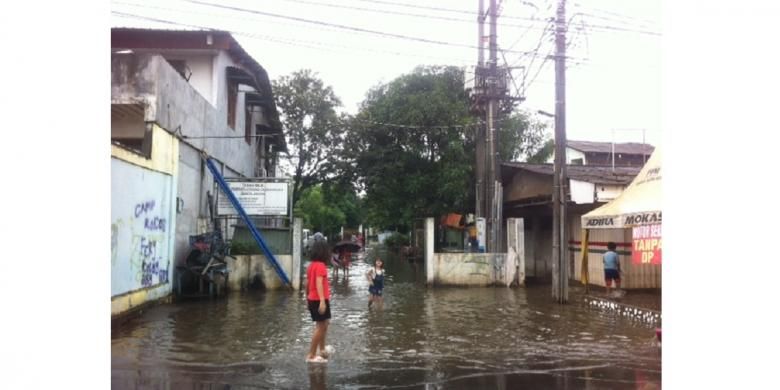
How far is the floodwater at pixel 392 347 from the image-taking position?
6.56 m

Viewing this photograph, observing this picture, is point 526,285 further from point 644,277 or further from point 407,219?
point 407,219

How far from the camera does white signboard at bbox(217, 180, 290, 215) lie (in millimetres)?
16078

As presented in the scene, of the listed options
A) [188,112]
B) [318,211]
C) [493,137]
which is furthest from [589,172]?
[318,211]

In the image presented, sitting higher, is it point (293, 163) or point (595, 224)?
point (293, 163)

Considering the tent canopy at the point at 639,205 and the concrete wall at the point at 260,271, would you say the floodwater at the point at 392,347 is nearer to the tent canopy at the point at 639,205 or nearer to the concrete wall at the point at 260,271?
the concrete wall at the point at 260,271

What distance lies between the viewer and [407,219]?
979 inches

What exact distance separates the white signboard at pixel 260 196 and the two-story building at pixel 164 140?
1.09m

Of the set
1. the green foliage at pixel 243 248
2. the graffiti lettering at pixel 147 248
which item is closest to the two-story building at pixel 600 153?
the green foliage at pixel 243 248

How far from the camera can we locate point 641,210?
10.4 meters

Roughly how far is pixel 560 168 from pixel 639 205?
9.77 ft

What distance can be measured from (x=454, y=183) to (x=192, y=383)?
57.0 ft

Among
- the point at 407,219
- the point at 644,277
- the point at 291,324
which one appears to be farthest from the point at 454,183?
the point at 291,324

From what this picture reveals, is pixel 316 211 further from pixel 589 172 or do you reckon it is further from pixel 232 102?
pixel 589 172

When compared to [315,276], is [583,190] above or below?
above
